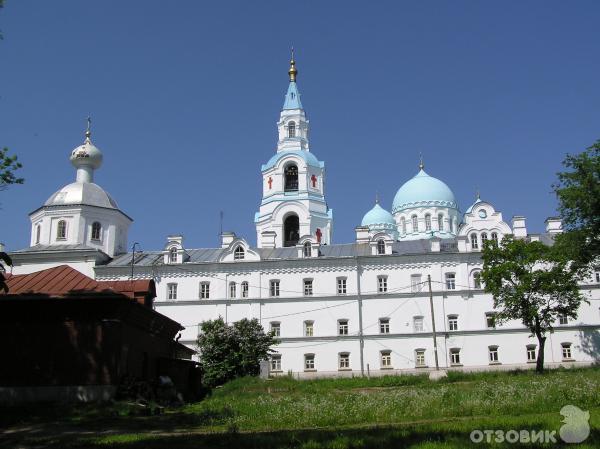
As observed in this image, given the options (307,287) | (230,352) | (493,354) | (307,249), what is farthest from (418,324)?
(230,352)

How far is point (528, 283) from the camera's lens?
134 feet

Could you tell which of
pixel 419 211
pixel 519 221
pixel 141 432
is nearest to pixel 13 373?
pixel 141 432

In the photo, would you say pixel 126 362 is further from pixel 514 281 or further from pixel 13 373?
pixel 514 281

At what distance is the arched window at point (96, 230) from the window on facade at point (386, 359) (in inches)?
970

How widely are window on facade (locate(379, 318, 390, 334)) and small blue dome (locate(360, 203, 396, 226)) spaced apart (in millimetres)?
23728

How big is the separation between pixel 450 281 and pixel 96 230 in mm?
28343

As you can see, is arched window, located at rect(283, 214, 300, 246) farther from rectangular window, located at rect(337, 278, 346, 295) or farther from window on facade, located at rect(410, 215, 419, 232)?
window on facade, located at rect(410, 215, 419, 232)

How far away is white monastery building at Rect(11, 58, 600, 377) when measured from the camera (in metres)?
48.2

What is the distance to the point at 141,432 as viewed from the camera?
1606 cm

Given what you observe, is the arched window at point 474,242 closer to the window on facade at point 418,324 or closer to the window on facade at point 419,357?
the window on facade at point 418,324

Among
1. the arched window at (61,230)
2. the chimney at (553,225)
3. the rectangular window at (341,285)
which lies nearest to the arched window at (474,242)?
the chimney at (553,225)

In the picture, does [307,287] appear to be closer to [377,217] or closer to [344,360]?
[344,360]

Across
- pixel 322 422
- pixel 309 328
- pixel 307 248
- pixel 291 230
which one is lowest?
pixel 322 422

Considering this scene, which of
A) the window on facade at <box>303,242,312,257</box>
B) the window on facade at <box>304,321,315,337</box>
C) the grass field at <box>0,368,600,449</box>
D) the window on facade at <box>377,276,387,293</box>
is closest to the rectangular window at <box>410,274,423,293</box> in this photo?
the window on facade at <box>377,276,387,293</box>
